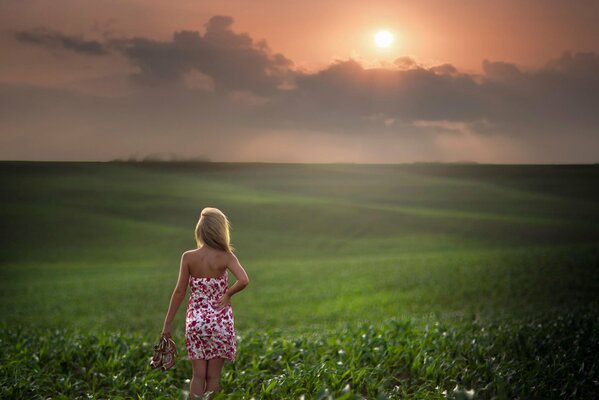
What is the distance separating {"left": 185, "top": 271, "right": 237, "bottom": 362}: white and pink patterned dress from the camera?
6969 millimetres

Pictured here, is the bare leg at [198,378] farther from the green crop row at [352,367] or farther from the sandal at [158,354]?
the sandal at [158,354]

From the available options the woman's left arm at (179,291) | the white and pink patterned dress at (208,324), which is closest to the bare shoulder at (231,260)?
the white and pink patterned dress at (208,324)

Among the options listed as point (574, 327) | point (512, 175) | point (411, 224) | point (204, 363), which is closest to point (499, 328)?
point (574, 327)

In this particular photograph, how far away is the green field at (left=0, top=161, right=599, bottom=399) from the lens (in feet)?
28.8

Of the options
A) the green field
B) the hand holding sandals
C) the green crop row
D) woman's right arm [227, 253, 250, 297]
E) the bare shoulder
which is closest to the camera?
woman's right arm [227, 253, 250, 297]

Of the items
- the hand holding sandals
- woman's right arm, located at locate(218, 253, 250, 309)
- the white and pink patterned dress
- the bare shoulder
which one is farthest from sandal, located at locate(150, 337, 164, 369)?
the bare shoulder

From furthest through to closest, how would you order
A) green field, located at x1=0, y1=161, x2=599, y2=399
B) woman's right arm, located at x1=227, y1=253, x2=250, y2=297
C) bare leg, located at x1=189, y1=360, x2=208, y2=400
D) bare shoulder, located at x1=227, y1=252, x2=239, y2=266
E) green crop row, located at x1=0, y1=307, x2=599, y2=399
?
green field, located at x1=0, y1=161, x2=599, y2=399
green crop row, located at x1=0, y1=307, x2=599, y2=399
bare leg, located at x1=189, y1=360, x2=208, y2=400
bare shoulder, located at x1=227, y1=252, x2=239, y2=266
woman's right arm, located at x1=227, y1=253, x2=250, y2=297

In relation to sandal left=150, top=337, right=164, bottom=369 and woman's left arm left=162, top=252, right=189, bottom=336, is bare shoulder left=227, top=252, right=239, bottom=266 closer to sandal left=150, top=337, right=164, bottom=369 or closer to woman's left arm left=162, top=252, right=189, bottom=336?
woman's left arm left=162, top=252, right=189, bottom=336

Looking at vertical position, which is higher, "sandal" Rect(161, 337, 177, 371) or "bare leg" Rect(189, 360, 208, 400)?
"sandal" Rect(161, 337, 177, 371)

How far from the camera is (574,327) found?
12.6 metres

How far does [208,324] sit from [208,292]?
0.34 metres

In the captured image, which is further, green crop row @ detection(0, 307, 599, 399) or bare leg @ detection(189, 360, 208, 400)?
green crop row @ detection(0, 307, 599, 399)

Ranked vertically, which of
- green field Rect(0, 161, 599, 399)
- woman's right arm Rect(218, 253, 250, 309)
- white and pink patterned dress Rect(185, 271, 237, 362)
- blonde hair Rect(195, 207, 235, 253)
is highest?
blonde hair Rect(195, 207, 235, 253)

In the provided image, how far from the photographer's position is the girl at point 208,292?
22.6ft
